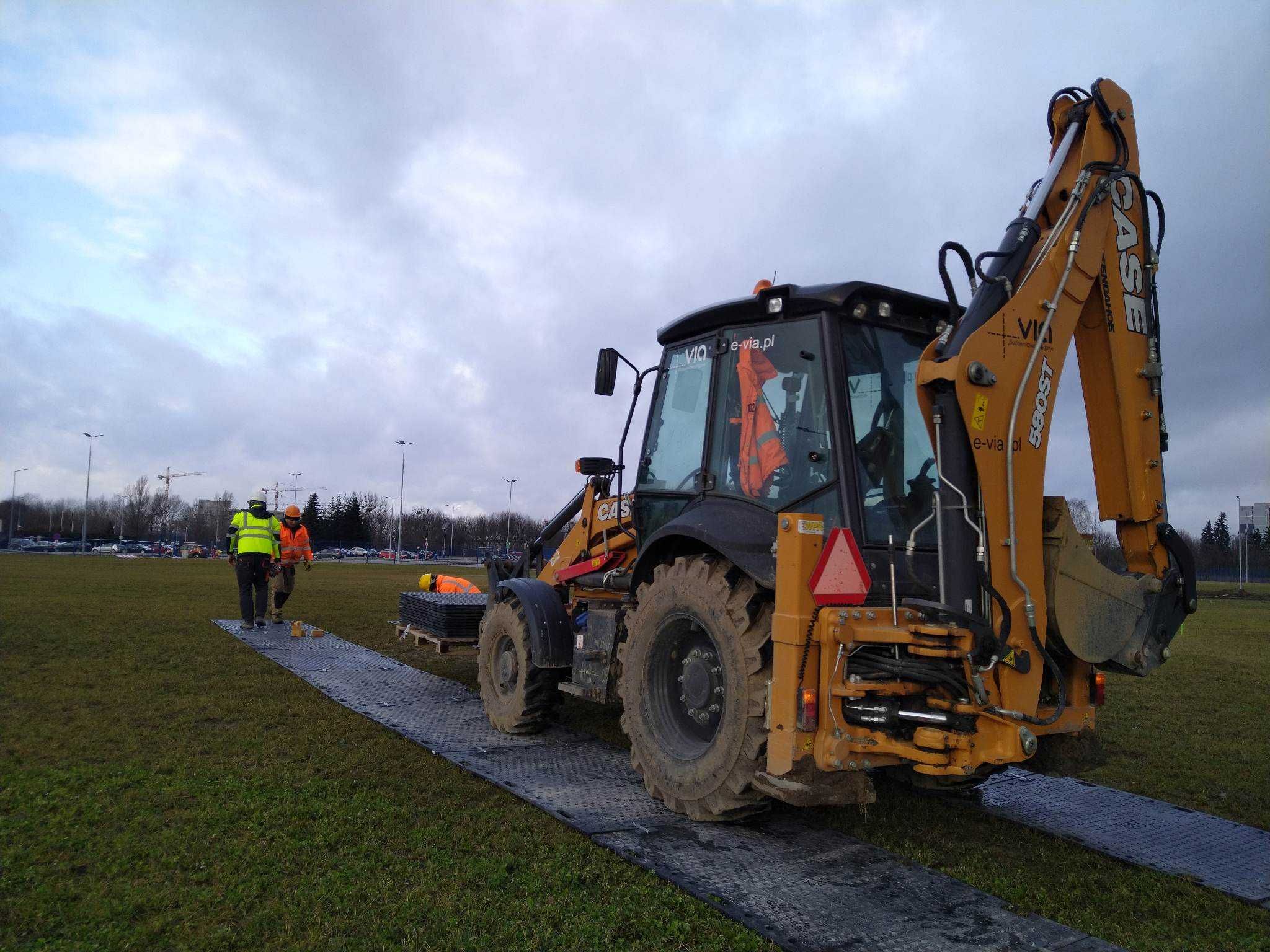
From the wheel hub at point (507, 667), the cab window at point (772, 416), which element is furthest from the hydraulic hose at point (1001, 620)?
the wheel hub at point (507, 667)

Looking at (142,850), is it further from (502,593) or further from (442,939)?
(502,593)

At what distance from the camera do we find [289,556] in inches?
480

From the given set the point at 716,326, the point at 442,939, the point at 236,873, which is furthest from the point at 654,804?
the point at 716,326

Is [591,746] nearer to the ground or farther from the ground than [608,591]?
nearer to the ground

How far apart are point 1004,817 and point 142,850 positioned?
445cm

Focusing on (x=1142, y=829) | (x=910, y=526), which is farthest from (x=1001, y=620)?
(x=1142, y=829)

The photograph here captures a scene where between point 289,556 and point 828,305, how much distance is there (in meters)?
10.0

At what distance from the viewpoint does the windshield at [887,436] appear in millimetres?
4281

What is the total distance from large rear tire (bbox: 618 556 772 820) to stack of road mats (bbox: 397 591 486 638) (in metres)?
3.53

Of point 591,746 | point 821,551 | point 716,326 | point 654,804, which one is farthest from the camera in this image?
point 591,746

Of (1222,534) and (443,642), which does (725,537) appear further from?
(1222,534)

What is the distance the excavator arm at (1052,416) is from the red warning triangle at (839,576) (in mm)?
366

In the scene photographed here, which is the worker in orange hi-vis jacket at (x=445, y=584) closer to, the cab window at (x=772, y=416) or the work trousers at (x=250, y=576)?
the work trousers at (x=250, y=576)

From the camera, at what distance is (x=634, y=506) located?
577 cm
